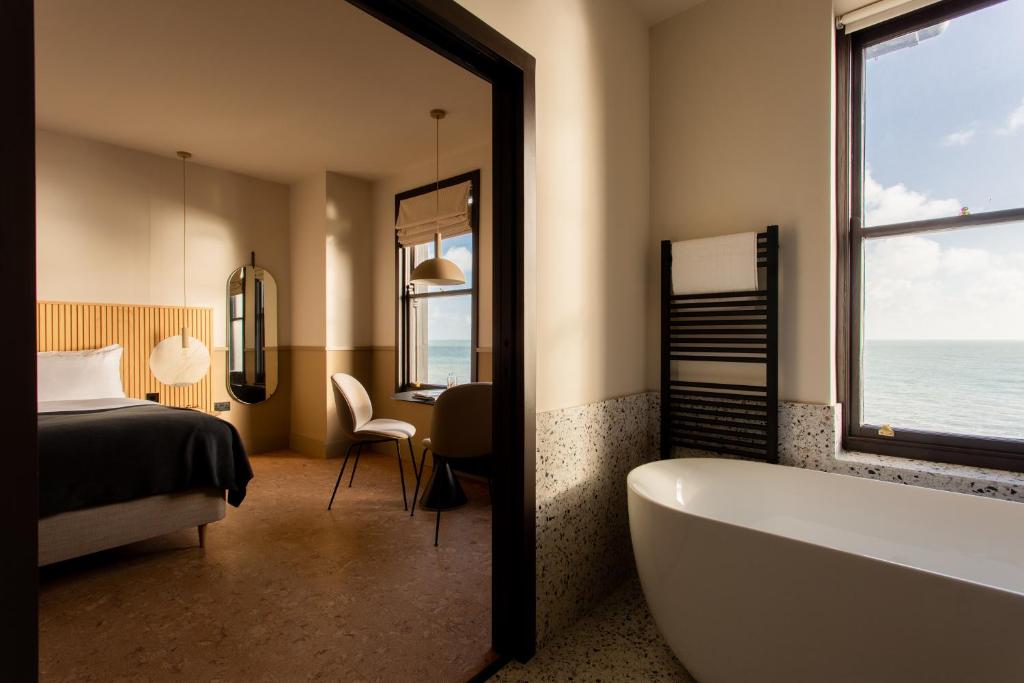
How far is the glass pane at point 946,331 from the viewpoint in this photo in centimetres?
194

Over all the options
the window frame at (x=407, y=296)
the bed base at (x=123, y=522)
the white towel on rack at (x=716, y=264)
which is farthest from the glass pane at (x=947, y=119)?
the bed base at (x=123, y=522)

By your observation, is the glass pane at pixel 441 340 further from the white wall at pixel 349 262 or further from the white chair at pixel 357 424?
the white chair at pixel 357 424

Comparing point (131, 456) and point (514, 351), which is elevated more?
point (514, 351)

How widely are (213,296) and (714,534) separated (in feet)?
15.5

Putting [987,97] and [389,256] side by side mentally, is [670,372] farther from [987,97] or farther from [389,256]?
[389,256]

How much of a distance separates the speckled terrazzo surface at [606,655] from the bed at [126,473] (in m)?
1.91

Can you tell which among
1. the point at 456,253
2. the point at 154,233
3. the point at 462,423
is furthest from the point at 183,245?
the point at 462,423

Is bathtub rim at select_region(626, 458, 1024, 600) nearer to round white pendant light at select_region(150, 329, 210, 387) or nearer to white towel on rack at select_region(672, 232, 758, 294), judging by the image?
white towel on rack at select_region(672, 232, 758, 294)

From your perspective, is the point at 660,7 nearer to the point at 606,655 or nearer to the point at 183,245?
the point at 606,655

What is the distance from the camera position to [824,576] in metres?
1.31

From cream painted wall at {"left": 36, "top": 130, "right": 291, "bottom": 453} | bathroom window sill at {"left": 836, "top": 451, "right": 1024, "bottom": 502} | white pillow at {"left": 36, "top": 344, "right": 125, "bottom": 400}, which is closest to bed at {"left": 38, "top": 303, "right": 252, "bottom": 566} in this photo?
white pillow at {"left": 36, "top": 344, "right": 125, "bottom": 400}

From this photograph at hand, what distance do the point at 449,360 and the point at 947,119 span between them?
359 centimetres

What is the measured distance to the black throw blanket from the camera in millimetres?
2252

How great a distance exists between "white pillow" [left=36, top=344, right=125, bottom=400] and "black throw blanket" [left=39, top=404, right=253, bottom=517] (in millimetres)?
807
